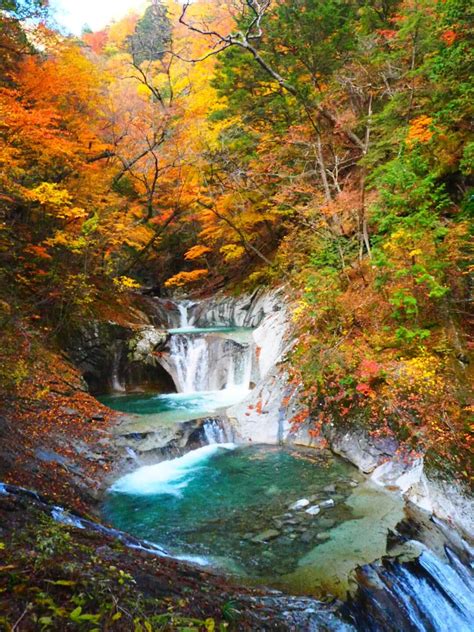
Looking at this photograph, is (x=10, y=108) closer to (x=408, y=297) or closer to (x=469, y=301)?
(x=408, y=297)

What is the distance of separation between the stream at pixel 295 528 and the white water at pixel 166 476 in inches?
0.7

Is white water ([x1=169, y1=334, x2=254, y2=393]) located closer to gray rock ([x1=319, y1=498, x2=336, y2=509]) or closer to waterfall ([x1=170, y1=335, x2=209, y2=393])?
waterfall ([x1=170, y1=335, x2=209, y2=393])

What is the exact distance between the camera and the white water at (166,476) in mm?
6564

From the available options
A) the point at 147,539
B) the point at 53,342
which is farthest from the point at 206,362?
the point at 147,539

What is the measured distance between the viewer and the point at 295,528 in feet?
16.9

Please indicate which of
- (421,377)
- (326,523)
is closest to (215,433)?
(326,523)

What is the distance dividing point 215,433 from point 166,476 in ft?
5.54

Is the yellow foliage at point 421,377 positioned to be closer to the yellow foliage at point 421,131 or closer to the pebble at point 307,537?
the pebble at point 307,537

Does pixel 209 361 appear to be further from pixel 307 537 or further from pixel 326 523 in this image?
pixel 307 537

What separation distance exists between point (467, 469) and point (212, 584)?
12.8 feet

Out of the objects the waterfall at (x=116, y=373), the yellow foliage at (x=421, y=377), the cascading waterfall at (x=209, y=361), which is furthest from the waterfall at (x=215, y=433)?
the waterfall at (x=116, y=373)

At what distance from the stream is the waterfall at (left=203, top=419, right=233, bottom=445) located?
21mm

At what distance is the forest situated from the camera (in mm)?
6762

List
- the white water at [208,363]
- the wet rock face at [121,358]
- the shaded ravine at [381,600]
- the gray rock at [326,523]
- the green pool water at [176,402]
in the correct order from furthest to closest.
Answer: the wet rock face at [121,358]
the white water at [208,363]
the green pool water at [176,402]
the gray rock at [326,523]
the shaded ravine at [381,600]
